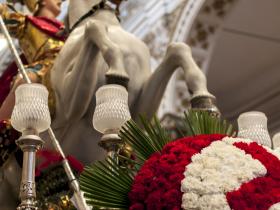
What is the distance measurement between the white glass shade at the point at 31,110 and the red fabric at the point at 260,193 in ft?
1.88

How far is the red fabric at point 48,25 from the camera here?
3441 mm

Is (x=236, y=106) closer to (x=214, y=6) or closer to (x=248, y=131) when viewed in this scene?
(x=214, y=6)

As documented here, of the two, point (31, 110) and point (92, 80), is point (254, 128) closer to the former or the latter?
point (31, 110)

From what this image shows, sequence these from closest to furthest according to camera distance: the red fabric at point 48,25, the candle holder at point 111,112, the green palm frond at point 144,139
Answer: the green palm frond at point 144,139 < the candle holder at point 111,112 < the red fabric at point 48,25

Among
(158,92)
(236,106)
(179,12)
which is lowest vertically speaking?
(236,106)

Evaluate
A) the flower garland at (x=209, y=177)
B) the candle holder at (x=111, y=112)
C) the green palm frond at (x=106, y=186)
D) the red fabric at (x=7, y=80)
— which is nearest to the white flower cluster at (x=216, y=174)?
the flower garland at (x=209, y=177)

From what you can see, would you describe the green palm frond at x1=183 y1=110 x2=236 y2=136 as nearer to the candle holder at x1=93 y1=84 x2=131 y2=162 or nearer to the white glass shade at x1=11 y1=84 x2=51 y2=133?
the candle holder at x1=93 y1=84 x2=131 y2=162

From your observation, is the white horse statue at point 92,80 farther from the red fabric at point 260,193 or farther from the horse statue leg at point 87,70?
the red fabric at point 260,193

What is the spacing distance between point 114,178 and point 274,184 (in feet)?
1.08

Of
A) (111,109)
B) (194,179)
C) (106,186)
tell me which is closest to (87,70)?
(111,109)

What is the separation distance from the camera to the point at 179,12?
5.51m

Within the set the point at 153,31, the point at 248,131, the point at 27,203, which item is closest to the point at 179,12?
the point at 153,31

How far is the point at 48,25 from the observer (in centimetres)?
350

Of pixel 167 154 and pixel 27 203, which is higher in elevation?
pixel 167 154
